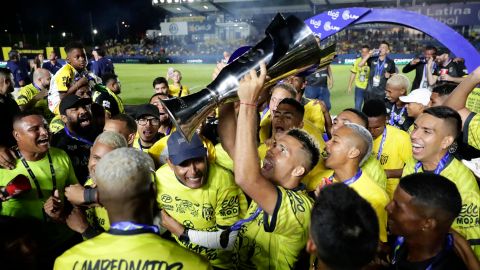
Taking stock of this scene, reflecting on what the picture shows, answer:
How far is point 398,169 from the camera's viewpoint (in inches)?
165

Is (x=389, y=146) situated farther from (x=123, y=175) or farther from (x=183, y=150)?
(x=123, y=175)

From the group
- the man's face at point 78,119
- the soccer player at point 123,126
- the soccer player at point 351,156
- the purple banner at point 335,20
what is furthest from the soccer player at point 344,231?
the purple banner at point 335,20

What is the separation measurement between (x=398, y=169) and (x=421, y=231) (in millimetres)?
2137

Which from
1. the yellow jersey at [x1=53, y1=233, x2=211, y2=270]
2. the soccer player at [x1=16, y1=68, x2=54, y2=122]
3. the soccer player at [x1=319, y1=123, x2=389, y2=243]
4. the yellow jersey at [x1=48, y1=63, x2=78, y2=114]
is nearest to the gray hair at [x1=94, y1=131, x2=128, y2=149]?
the yellow jersey at [x1=53, y1=233, x2=211, y2=270]

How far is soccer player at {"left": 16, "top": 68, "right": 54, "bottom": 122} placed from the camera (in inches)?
267

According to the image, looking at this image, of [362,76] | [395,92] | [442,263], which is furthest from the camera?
[362,76]

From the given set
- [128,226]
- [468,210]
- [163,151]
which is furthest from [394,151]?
[128,226]

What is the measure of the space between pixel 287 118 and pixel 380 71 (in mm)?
6909

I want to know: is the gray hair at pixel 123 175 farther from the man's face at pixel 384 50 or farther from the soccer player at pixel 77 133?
the man's face at pixel 384 50

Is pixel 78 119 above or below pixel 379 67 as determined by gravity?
below

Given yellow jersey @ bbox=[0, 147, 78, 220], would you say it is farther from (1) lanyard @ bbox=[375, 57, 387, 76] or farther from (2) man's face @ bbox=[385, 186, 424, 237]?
(1) lanyard @ bbox=[375, 57, 387, 76]

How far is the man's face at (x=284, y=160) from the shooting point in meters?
2.60

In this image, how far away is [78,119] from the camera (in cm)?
469

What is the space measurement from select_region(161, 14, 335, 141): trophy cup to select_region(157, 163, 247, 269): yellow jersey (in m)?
0.89
